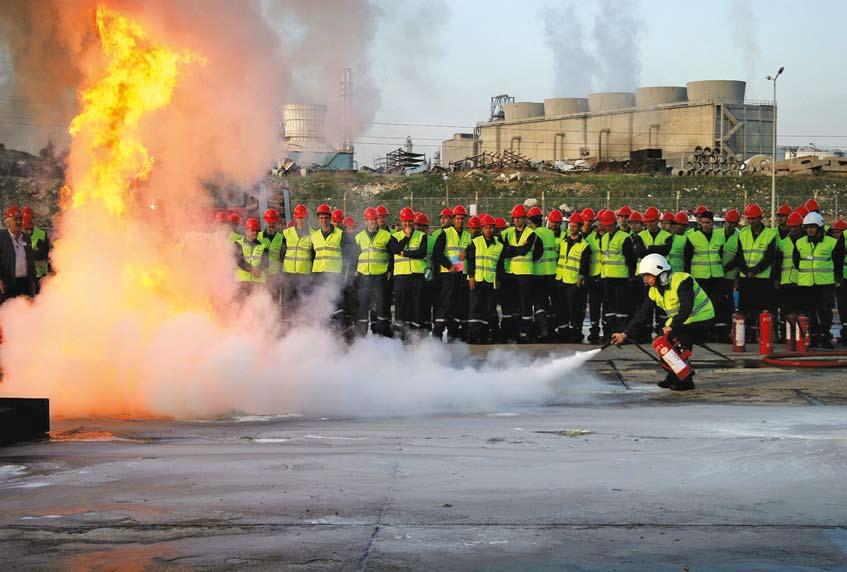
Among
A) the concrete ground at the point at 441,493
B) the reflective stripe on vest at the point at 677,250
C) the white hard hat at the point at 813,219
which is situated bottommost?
the concrete ground at the point at 441,493

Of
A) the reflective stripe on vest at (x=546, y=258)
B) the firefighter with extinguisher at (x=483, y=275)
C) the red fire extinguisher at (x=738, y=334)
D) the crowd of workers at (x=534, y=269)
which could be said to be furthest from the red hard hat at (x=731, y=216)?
the firefighter with extinguisher at (x=483, y=275)

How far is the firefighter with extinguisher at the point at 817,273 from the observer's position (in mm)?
15500

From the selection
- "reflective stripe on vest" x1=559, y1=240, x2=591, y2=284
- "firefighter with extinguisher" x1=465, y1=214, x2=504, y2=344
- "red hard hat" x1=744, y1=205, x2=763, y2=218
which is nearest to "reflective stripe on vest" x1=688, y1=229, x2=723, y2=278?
"red hard hat" x1=744, y1=205, x2=763, y2=218

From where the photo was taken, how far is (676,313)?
11.9 meters

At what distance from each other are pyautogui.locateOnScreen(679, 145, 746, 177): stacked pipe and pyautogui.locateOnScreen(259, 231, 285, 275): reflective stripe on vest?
4886 cm

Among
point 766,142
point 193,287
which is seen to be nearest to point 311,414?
point 193,287

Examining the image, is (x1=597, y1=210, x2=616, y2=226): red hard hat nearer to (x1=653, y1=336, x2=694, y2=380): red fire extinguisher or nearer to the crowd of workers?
the crowd of workers

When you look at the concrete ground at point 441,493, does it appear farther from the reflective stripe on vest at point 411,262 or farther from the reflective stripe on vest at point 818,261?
the reflective stripe on vest at point 411,262

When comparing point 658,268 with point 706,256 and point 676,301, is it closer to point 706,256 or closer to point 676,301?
point 676,301

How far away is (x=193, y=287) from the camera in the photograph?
11211 mm

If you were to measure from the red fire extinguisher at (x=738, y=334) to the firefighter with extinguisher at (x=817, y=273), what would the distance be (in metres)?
1.33

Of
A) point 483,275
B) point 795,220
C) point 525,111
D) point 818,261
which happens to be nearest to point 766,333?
point 818,261

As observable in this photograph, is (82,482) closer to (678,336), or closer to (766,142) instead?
(678,336)

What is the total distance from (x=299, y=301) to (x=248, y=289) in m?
1.58
